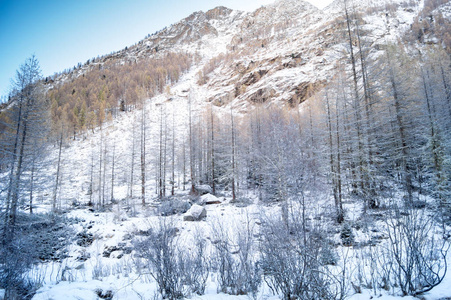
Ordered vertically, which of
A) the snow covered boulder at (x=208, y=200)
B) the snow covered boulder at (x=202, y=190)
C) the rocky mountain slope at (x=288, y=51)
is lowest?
the snow covered boulder at (x=208, y=200)

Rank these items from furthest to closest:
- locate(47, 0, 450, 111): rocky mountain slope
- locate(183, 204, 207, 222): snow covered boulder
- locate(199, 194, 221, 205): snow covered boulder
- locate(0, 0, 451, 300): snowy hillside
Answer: locate(199, 194, 221, 205): snow covered boulder → locate(47, 0, 450, 111): rocky mountain slope → locate(183, 204, 207, 222): snow covered boulder → locate(0, 0, 451, 300): snowy hillside

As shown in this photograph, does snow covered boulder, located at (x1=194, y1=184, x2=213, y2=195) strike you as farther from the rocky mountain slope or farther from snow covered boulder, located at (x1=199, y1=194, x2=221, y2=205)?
the rocky mountain slope

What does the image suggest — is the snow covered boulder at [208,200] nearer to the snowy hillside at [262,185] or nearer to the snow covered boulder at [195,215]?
the snowy hillside at [262,185]

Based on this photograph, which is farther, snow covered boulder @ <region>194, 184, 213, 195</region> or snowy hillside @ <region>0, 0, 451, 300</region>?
snow covered boulder @ <region>194, 184, 213, 195</region>

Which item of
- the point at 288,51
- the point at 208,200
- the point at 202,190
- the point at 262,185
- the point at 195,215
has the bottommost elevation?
the point at 195,215

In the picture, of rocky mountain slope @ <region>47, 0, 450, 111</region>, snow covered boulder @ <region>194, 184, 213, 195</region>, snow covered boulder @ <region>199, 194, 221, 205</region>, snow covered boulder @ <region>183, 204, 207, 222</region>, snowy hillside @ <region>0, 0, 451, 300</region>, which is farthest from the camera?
snow covered boulder @ <region>194, 184, 213, 195</region>

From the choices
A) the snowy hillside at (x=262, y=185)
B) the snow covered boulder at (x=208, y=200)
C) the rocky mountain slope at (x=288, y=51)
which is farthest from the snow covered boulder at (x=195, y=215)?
the rocky mountain slope at (x=288, y=51)

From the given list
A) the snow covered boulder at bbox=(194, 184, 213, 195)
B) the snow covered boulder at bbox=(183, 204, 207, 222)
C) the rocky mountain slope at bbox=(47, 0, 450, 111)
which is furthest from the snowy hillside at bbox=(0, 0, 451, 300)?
the snow covered boulder at bbox=(194, 184, 213, 195)

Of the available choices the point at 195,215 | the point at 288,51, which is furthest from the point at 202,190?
the point at 288,51

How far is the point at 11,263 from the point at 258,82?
2293 inches

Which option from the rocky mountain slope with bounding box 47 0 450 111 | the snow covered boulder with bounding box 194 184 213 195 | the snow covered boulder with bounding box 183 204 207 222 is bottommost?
the snow covered boulder with bounding box 183 204 207 222

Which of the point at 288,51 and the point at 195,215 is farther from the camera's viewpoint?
the point at 288,51

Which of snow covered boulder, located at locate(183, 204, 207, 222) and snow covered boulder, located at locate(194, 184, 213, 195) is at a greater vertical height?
snow covered boulder, located at locate(194, 184, 213, 195)

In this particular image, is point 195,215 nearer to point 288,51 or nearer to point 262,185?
point 262,185
